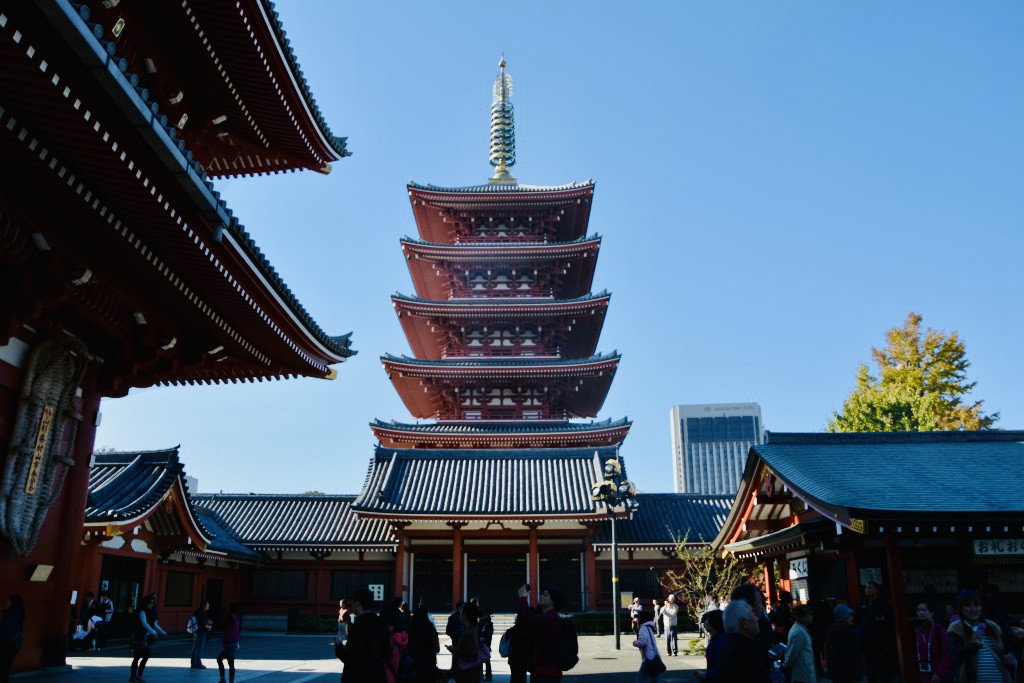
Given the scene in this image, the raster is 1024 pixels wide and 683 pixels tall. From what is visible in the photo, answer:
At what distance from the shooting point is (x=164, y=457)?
21859 millimetres

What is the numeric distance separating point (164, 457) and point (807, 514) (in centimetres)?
1710

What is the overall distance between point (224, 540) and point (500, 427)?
11.9 m

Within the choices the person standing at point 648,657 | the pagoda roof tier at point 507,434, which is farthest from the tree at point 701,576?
the person standing at point 648,657

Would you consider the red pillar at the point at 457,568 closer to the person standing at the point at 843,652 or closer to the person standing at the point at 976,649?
the person standing at the point at 843,652

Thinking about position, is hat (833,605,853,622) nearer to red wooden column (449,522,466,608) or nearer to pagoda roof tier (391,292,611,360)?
red wooden column (449,522,466,608)

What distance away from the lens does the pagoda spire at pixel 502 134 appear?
44031mm

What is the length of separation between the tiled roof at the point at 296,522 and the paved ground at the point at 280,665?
6.26 m

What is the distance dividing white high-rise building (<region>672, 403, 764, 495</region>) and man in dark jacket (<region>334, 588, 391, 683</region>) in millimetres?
172086

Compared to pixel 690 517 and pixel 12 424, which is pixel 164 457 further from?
pixel 690 517

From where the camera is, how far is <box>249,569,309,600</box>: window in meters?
30.1

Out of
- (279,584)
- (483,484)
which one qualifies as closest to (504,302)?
(483,484)

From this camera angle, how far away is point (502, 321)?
35.4 m

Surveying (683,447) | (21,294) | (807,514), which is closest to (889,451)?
(807,514)

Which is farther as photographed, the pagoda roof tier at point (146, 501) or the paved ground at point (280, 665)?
the pagoda roof tier at point (146, 501)
